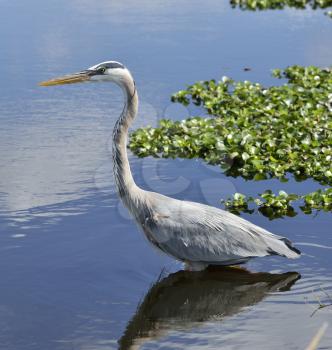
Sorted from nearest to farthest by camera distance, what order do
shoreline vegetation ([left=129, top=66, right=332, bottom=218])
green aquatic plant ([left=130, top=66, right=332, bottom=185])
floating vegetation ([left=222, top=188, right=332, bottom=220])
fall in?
floating vegetation ([left=222, top=188, right=332, bottom=220]) < shoreline vegetation ([left=129, top=66, right=332, bottom=218]) < green aquatic plant ([left=130, top=66, right=332, bottom=185])

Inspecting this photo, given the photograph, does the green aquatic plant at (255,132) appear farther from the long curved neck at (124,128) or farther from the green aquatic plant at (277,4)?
the green aquatic plant at (277,4)

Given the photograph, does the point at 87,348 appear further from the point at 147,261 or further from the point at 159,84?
the point at 159,84

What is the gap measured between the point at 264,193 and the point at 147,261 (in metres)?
1.81

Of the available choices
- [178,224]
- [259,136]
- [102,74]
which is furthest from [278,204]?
[102,74]

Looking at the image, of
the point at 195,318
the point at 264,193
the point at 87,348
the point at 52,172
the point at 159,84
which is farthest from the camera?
the point at 159,84

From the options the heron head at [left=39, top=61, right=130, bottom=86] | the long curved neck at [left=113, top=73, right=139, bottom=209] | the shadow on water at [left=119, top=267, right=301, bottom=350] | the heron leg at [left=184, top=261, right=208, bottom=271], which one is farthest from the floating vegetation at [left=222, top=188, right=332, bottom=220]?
the heron head at [left=39, top=61, right=130, bottom=86]

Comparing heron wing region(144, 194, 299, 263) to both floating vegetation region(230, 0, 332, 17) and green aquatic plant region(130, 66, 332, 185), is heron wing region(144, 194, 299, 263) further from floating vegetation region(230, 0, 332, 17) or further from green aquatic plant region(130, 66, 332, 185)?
floating vegetation region(230, 0, 332, 17)

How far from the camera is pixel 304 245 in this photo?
7887 millimetres

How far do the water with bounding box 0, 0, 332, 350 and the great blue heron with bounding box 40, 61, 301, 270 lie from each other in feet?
1.01

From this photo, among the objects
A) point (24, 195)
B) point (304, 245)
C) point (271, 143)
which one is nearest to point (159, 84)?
point (271, 143)

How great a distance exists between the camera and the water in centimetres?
650

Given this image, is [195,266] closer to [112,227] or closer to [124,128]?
[112,227]

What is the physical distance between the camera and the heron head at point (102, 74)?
7.08m

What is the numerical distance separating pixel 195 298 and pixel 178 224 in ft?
2.18
